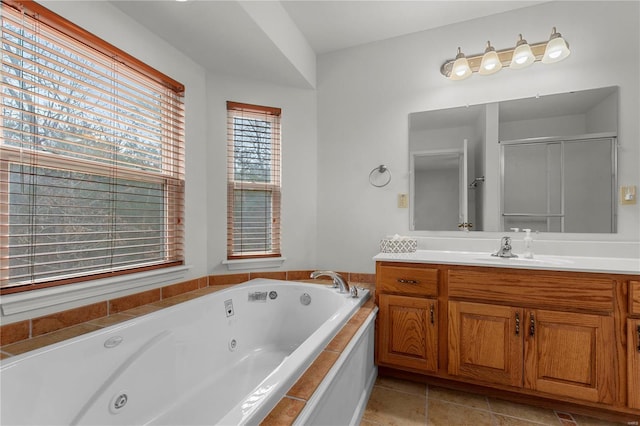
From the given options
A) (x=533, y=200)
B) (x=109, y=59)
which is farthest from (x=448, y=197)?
(x=109, y=59)

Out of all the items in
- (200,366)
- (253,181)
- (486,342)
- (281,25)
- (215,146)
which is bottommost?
(200,366)

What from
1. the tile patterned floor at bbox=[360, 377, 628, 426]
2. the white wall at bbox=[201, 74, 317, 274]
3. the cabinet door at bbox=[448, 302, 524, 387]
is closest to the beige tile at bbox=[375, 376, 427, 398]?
the tile patterned floor at bbox=[360, 377, 628, 426]

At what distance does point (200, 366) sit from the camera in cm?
157

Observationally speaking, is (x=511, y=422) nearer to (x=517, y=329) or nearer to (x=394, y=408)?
(x=517, y=329)

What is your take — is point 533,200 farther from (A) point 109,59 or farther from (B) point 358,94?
(A) point 109,59

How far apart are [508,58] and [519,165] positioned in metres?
0.74

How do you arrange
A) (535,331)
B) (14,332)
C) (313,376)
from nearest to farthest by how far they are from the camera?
(313,376) < (14,332) < (535,331)

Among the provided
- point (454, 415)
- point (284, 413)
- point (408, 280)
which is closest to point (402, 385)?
point (454, 415)

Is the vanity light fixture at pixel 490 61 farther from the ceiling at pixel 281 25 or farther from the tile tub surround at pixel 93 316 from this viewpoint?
the tile tub surround at pixel 93 316

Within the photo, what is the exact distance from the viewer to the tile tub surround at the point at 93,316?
1.17m

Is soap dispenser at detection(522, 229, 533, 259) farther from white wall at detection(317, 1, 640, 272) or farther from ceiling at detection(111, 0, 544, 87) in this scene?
ceiling at detection(111, 0, 544, 87)

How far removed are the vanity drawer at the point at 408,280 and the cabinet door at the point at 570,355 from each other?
50 cm

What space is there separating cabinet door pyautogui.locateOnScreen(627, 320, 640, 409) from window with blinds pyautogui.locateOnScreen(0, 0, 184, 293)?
2.57 m

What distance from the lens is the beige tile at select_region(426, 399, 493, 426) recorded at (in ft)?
4.98
